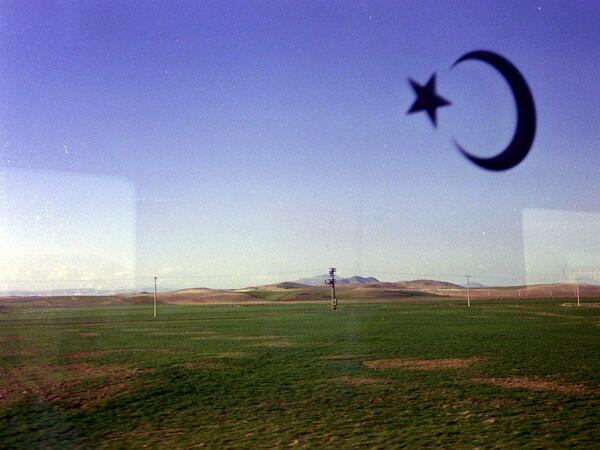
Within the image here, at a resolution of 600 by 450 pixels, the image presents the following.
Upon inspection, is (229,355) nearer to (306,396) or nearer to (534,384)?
Result: (306,396)

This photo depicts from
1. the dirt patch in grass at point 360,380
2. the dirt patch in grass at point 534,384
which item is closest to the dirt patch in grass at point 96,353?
the dirt patch in grass at point 360,380

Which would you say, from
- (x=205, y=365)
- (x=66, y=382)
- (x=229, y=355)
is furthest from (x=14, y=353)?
(x=205, y=365)

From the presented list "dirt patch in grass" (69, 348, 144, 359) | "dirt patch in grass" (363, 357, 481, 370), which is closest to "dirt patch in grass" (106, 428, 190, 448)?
"dirt patch in grass" (363, 357, 481, 370)

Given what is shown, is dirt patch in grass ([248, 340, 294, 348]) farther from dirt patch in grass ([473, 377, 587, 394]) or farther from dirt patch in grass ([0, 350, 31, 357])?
dirt patch in grass ([473, 377, 587, 394])

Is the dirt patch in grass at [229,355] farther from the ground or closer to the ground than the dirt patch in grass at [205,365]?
closer to the ground

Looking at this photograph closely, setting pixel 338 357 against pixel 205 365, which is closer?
pixel 205 365

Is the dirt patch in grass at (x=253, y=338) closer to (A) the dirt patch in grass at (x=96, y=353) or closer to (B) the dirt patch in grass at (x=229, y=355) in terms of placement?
(A) the dirt patch in grass at (x=96, y=353)
